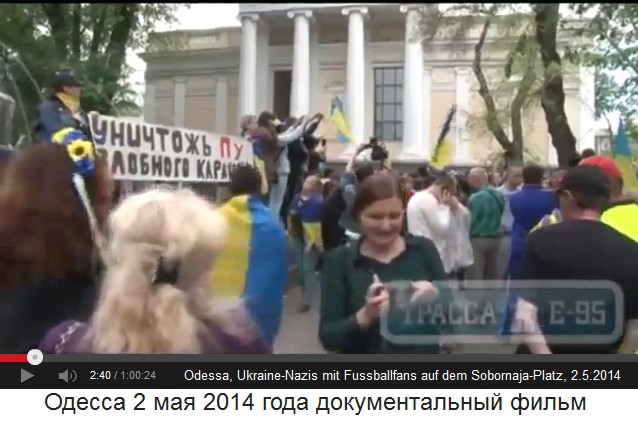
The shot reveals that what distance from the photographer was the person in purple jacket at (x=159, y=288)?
169 centimetres

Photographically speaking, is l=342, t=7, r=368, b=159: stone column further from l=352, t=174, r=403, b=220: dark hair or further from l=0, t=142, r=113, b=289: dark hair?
l=0, t=142, r=113, b=289: dark hair

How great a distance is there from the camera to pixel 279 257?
10.3 feet

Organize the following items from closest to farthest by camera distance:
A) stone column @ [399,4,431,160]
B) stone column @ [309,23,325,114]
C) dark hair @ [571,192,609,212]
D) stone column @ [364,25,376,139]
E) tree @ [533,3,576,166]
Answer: dark hair @ [571,192,609,212], tree @ [533,3,576,166], stone column @ [399,4,431,160], stone column @ [309,23,325,114], stone column @ [364,25,376,139]

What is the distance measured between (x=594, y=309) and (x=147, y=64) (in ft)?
50.4

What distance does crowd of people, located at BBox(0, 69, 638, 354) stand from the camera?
1.71 meters

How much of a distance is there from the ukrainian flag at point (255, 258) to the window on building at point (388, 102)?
23.8m

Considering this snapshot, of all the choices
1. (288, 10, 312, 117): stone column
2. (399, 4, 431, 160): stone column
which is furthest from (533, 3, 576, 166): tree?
(399, 4, 431, 160): stone column

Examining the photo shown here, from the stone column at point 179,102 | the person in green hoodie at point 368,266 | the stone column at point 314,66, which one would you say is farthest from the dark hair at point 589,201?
the stone column at point 314,66

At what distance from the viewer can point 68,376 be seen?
5.98ft

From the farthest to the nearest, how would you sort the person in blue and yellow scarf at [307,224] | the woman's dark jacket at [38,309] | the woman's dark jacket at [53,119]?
the person in blue and yellow scarf at [307,224] < the woman's dark jacket at [53,119] < the woman's dark jacket at [38,309]

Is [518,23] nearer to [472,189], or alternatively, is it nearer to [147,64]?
[472,189]

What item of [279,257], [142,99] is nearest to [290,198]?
[279,257]

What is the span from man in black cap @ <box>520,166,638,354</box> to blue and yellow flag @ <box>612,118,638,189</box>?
158 cm

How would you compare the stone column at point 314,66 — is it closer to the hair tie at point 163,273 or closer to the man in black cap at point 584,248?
the man in black cap at point 584,248
